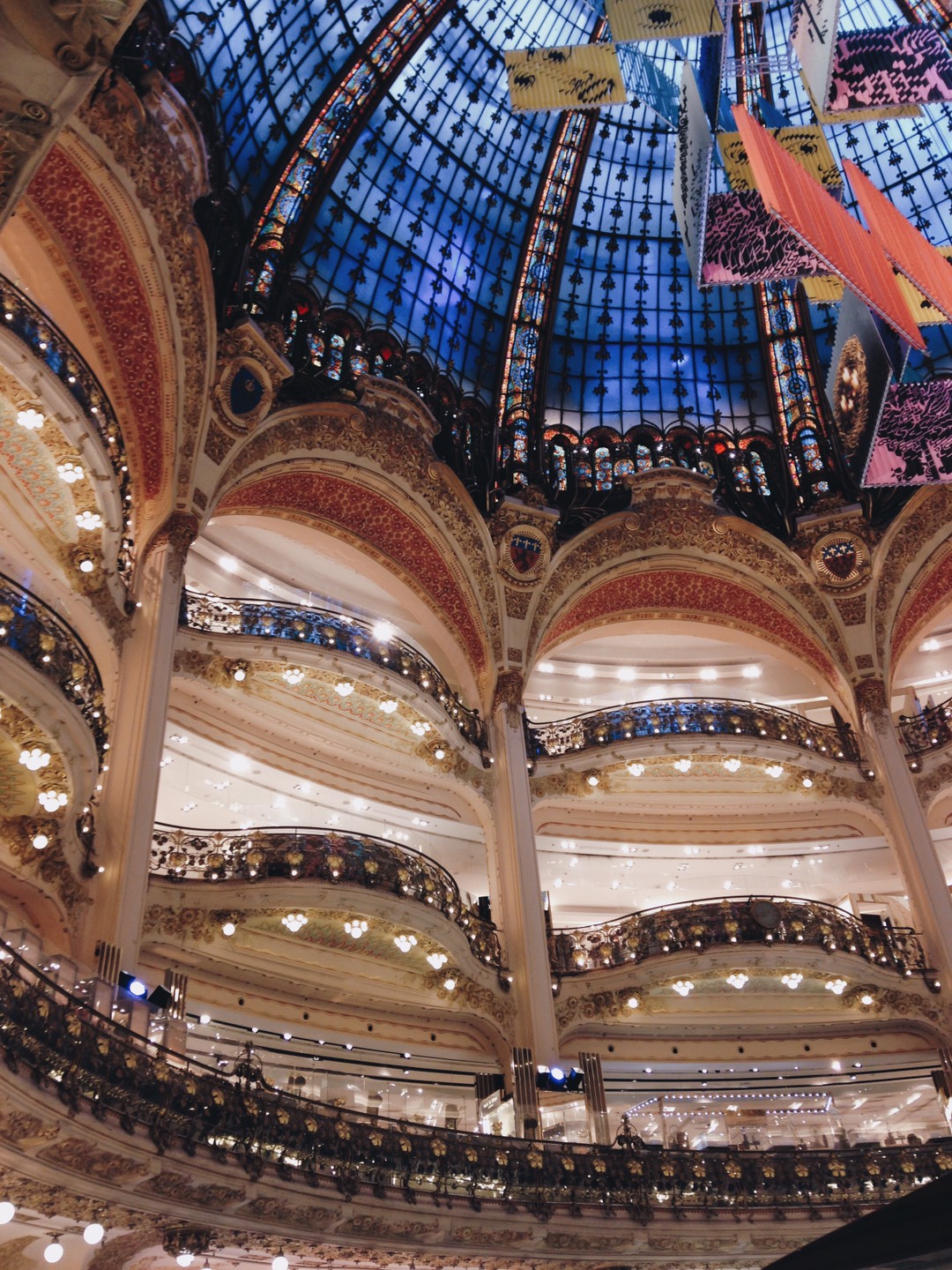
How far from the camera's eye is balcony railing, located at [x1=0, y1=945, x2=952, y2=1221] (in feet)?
30.6

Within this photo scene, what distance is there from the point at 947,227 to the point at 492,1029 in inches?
743

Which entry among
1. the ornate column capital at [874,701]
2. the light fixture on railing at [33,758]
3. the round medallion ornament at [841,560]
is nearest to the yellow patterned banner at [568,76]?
the light fixture on railing at [33,758]

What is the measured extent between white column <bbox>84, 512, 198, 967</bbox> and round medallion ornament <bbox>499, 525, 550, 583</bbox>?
757cm

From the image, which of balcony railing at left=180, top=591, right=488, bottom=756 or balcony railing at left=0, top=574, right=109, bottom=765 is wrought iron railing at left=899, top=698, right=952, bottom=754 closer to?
balcony railing at left=180, top=591, right=488, bottom=756

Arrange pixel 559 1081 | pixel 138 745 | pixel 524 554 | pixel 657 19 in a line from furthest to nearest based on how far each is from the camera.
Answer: pixel 524 554
pixel 559 1081
pixel 657 19
pixel 138 745

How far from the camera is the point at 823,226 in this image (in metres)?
13.5

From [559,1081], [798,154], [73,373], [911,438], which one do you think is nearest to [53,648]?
[73,373]

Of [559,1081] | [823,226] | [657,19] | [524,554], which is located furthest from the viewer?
[524,554]

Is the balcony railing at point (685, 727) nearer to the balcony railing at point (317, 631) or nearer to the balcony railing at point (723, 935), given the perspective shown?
the balcony railing at point (317, 631)

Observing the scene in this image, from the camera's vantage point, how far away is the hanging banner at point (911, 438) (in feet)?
58.7

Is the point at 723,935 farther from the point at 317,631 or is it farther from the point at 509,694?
the point at 317,631

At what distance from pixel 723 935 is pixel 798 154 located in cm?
1316

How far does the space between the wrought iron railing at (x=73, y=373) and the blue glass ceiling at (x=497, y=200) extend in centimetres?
680

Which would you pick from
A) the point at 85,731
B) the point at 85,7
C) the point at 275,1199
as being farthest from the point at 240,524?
the point at 85,7
